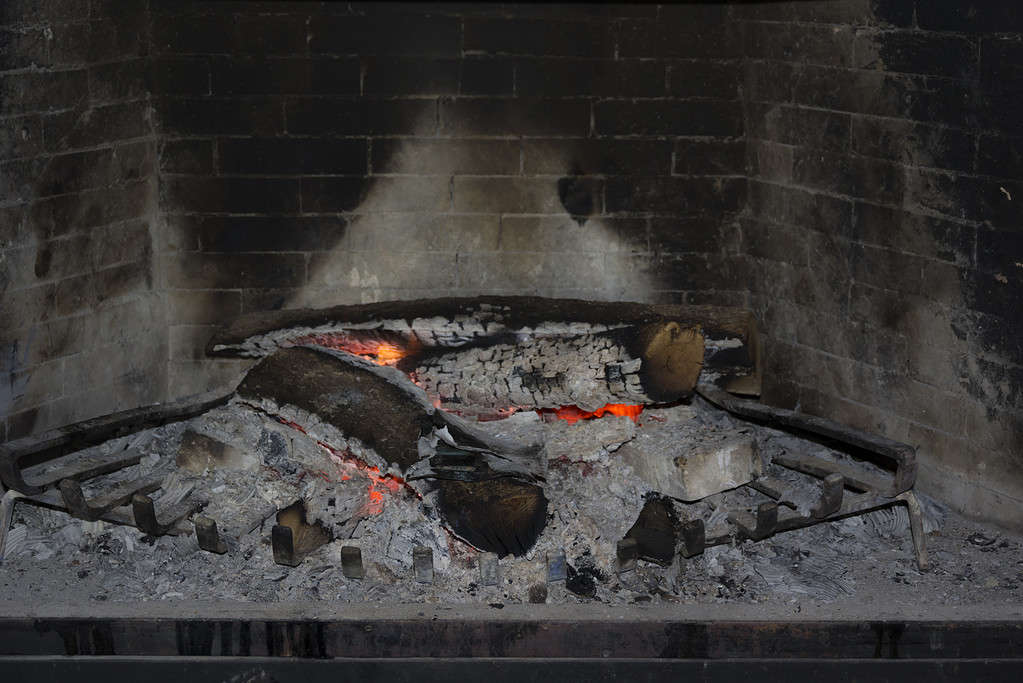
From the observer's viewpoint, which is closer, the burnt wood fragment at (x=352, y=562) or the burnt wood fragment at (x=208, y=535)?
the burnt wood fragment at (x=352, y=562)

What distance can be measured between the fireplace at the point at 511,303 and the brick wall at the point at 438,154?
2 cm

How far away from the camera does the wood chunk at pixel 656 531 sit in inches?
219

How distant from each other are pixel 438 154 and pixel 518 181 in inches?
18.7

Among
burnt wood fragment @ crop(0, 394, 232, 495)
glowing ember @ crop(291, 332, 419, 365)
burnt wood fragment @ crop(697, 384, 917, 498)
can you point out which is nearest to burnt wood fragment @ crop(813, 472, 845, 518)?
burnt wood fragment @ crop(697, 384, 917, 498)

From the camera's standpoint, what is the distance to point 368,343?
693 centimetres

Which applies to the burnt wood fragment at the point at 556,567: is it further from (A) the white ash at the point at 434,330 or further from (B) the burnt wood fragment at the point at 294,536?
(A) the white ash at the point at 434,330

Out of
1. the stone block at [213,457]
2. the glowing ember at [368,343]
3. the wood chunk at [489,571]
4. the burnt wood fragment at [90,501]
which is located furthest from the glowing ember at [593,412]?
the burnt wood fragment at [90,501]

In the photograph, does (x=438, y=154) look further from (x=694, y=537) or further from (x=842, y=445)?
(x=694, y=537)

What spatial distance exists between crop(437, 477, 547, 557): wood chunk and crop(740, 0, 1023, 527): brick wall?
2082 millimetres

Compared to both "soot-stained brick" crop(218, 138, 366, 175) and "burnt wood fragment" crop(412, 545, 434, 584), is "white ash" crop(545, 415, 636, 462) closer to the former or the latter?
"burnt wood fragment" crop(412, 545, 434, 584)

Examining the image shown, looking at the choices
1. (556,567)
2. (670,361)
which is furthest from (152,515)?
(670,361)

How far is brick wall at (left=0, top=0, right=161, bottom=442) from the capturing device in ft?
20.5
